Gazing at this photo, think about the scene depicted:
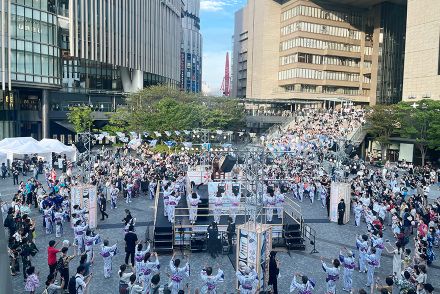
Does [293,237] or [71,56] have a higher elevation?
[71,56]

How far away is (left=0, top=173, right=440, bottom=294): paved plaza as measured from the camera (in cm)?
1332

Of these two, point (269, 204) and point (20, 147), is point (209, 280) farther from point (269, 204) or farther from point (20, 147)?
point (20, 147)

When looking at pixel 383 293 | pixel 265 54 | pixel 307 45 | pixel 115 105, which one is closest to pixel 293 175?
pixel 383 293

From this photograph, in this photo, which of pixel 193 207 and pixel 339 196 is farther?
pixel 339 196

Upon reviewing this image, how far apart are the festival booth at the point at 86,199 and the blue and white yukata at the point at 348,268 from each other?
12106 mm

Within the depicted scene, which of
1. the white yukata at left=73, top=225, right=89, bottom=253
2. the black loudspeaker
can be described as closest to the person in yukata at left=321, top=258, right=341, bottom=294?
the black loudspeaker

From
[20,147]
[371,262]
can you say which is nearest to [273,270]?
[371,262]

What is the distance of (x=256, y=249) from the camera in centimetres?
1233

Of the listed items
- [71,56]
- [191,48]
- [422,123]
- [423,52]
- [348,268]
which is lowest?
[348,268]

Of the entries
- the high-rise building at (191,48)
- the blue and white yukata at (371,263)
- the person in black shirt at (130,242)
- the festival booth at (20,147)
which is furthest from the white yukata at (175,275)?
the high-rise building at (191,48)

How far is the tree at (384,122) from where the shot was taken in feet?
145

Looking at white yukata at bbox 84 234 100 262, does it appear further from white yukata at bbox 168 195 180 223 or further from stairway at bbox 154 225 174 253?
white yukata at bbox 168 195 180 223

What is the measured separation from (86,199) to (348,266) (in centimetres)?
1268

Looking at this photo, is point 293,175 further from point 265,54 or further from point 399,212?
point 265,54
